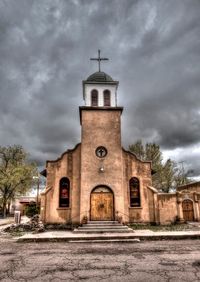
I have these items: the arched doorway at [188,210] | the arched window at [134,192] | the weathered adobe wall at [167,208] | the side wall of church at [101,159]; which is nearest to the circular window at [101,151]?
the side wall of church at [101,159]

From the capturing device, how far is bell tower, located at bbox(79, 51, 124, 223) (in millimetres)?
17016

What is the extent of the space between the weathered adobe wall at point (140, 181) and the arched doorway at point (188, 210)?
5.80 metres

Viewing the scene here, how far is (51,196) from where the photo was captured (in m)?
17.7

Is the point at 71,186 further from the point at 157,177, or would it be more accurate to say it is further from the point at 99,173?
the point at 157,177

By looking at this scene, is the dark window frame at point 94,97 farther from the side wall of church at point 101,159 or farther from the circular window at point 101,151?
the circular window at point 101,151

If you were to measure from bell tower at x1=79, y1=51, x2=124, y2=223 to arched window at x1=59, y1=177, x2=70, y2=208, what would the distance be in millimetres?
1559

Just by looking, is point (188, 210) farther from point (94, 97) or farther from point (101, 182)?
point (94, 97)

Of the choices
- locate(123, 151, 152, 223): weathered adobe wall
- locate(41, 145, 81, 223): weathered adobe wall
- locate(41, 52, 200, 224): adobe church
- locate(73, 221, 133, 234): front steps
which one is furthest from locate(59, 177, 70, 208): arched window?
locate(123, 151, 152, 223): weathered adobe wall

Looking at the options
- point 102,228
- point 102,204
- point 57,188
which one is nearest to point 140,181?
point 102,204

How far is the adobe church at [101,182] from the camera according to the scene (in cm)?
1707

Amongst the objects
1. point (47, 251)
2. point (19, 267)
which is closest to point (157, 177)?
point (47, 251)

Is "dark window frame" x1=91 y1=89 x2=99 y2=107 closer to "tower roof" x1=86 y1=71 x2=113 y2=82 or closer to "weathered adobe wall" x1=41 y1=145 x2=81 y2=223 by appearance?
"tower roof" x1=86 y1=71 x2=113 y2=82

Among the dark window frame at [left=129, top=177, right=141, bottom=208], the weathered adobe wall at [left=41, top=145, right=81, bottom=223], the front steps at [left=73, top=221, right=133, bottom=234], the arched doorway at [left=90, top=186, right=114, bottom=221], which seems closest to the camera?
the front steps at [left=73, top=221, right=133, bottom=234]

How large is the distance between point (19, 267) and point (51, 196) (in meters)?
10.7
